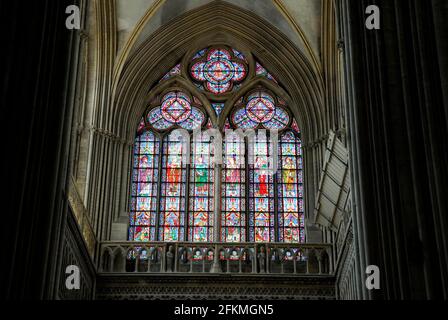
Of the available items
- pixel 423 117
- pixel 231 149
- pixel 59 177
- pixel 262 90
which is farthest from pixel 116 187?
pixel 423 117

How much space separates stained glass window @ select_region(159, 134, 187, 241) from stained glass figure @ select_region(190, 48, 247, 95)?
7.46ft

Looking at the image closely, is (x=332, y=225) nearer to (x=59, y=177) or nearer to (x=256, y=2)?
(x=256, y=2)

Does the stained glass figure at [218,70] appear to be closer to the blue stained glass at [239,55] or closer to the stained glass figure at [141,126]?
the blue stained glass at [239,55]

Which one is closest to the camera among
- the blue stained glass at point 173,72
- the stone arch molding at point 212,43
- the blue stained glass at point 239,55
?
the stone arch molding at point 212,43

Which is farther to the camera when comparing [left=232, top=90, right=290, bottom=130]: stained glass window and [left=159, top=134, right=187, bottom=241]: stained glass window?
[left=232, top=90, right=290, bottom=130]: stained glass window

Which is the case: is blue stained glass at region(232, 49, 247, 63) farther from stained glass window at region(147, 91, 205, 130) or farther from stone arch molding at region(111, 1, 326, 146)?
stained glass window at region(147, 91, 205, 130)

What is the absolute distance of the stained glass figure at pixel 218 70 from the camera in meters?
28.7

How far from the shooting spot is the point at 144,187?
88.2 feet

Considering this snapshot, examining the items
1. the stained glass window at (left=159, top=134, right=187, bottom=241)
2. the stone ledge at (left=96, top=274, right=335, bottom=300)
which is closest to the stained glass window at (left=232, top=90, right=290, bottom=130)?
the stained glass window at (left=159, top=134, right=187, bottom=241)

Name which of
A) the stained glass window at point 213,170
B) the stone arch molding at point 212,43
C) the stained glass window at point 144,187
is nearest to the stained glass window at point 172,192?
the stained glass window at point 213,170

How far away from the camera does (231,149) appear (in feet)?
90.5

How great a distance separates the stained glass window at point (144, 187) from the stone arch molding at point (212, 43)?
1.99 ft

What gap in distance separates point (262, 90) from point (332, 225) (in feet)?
20.8

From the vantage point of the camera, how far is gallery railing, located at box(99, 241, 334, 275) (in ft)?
80.7
